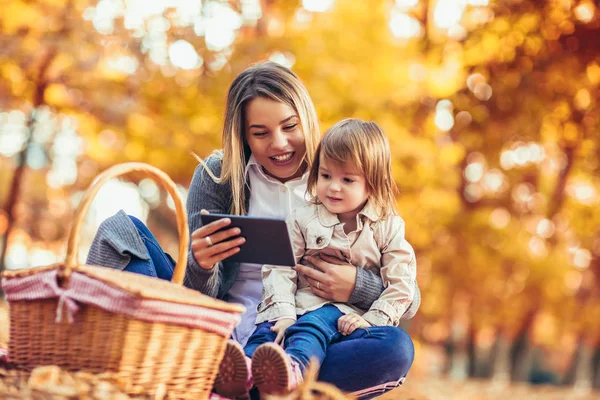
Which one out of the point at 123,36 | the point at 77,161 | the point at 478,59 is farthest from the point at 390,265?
the point at 77,161

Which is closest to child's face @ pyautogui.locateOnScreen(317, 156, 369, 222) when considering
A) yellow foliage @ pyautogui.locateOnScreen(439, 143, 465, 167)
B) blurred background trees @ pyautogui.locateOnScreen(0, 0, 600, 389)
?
blurred background trees @ pyautogui.locateOnScreen(0, 0, 600, 389)

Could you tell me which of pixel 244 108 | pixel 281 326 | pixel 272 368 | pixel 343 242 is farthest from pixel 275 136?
pixel 272 368

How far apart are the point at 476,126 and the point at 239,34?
2649mm

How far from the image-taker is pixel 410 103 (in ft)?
27.1

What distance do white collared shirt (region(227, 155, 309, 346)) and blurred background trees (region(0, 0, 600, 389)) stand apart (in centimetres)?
329

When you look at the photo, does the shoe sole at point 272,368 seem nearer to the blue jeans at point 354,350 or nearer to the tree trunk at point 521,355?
the blue jeans at point 354,350

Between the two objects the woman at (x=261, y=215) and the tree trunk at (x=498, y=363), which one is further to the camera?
the tree trunk at (x=498, y=363)

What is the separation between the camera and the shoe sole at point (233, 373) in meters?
2.34

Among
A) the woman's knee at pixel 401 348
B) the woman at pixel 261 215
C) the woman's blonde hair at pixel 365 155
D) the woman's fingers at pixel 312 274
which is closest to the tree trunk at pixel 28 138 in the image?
the woman at pixel 261 215

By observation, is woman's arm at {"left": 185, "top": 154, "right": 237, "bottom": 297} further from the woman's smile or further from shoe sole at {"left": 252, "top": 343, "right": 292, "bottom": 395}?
shoe sole at {"left": 252, "top": 343, "right": 292, "bottom": 395}

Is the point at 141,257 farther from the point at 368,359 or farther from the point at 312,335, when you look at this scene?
the point at 368,359

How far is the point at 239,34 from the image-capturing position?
7.87m

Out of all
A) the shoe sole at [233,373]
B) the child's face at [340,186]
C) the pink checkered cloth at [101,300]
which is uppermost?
the child's face at [340,186]

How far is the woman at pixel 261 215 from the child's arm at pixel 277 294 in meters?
0.07
